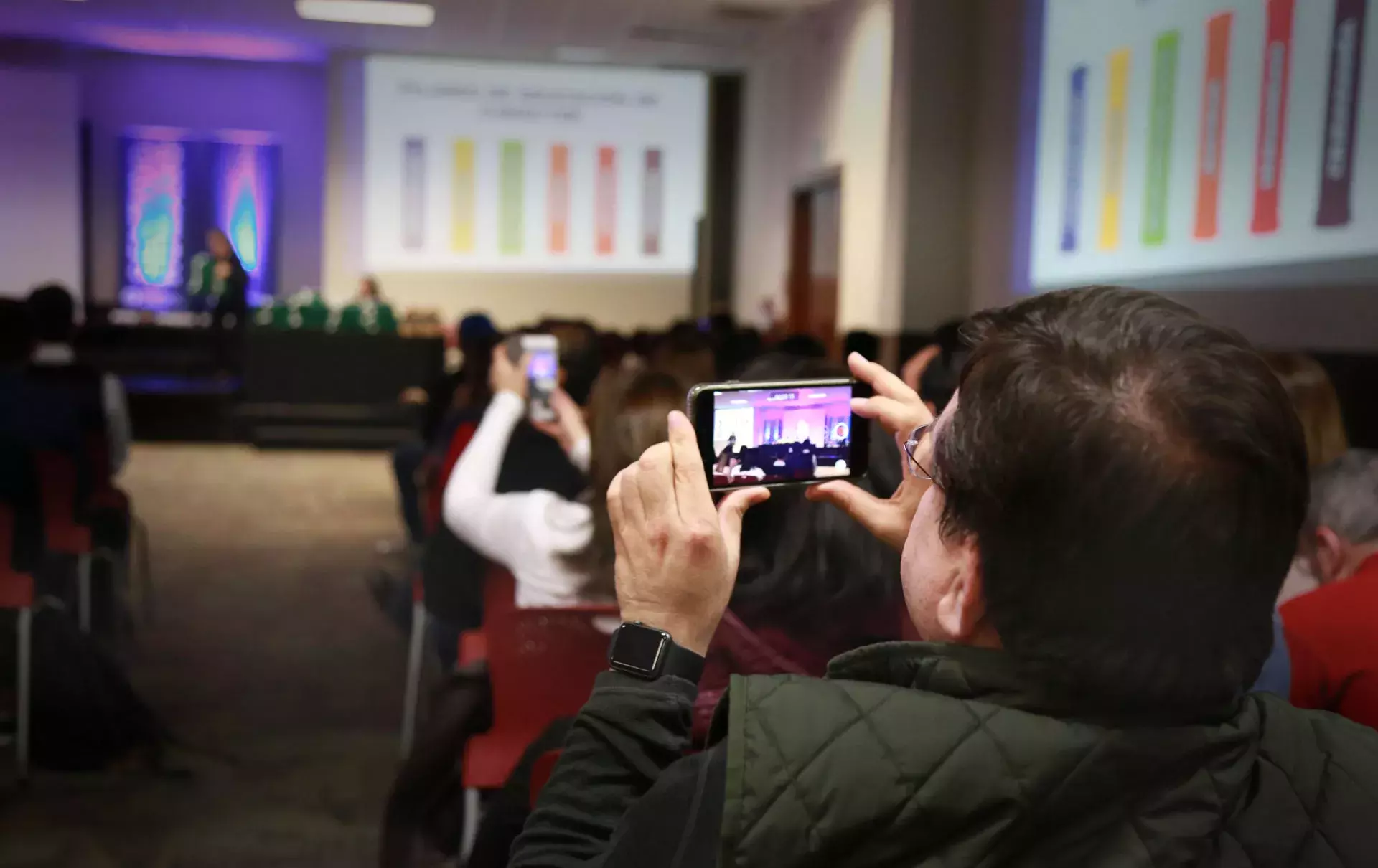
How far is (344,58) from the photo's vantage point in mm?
10516

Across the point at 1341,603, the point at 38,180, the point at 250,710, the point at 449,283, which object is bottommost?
the point at 250,710

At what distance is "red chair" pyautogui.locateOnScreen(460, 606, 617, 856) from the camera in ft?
5.99

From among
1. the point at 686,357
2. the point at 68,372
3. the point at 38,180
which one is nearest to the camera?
the point at 686,357

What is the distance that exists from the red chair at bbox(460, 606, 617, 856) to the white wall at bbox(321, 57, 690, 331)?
883 centimetres

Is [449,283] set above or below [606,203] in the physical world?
below

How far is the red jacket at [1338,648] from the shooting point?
129cm

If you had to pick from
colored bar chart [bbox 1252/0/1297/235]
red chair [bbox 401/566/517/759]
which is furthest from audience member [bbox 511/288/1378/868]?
colored bar chart [bbox 1252/0/1297/235]

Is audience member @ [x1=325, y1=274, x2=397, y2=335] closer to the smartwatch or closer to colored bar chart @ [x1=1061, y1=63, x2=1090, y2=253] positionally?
colored bar chart @ [x1=1061, y1=63, x2=1090, y2=253]

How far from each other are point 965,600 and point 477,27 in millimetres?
9276

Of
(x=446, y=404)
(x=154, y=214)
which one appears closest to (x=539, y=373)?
(x=446, y=404)

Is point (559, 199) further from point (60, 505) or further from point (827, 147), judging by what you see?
point (60, 505)

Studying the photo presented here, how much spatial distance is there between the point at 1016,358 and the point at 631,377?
135cm

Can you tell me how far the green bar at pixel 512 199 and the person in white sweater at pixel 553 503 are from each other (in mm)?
7886

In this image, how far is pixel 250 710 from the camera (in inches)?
136
